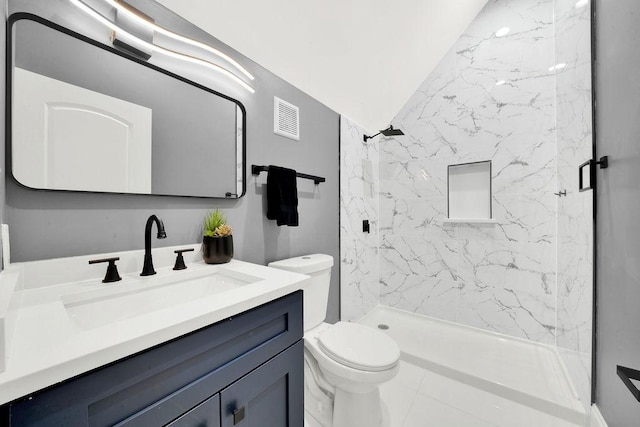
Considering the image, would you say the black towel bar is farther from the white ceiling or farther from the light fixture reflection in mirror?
the white ceiling

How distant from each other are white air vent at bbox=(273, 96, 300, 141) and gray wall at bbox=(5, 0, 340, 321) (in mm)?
34

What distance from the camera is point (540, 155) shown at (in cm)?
191

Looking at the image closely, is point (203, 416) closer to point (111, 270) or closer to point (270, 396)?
point (270, 396)

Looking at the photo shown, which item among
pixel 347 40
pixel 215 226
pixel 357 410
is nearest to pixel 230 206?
pixel 215 226

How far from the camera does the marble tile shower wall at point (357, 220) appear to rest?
2.14m

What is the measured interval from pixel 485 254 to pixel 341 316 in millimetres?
1318

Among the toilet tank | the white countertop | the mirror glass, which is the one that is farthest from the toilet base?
the mirror glass

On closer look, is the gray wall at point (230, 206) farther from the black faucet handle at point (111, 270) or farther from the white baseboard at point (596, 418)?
the white baseboard at point (596, 418)

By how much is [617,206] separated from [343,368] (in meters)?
1.21

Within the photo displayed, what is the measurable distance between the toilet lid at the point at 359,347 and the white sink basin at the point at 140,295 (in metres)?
0.56

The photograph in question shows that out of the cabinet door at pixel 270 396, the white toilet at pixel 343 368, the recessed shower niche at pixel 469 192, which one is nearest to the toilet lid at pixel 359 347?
the white toilet at pixel 343 368

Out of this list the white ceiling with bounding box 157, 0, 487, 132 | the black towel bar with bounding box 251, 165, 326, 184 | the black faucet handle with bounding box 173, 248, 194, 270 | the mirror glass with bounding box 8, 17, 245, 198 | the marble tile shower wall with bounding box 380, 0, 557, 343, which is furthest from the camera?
the marble tile shower wall with bounding box 380, 0, 557, 343

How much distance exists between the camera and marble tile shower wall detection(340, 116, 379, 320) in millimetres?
2137

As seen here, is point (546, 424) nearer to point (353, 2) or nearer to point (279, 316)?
point (279, 316)
